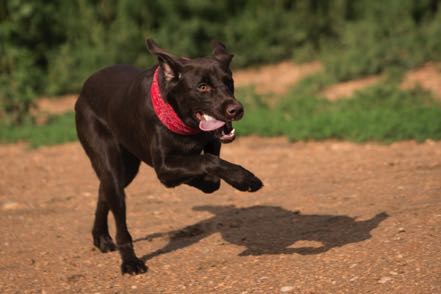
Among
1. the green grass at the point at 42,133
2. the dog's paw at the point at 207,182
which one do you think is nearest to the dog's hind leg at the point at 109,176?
the dog's paw at the point at 207,182

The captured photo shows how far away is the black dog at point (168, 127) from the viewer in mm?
5328

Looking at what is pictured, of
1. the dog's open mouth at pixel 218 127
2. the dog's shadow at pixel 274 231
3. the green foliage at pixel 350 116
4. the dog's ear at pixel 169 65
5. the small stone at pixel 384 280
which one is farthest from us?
the green foliage at pixel 350 116

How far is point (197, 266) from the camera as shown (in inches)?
227

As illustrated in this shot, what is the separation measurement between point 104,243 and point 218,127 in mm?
1873

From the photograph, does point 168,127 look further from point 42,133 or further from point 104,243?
point 42,133

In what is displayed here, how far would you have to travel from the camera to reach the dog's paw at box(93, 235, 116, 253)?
21.7 ft

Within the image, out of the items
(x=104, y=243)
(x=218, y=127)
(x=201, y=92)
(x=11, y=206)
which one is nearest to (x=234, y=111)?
(x=218, y=127)

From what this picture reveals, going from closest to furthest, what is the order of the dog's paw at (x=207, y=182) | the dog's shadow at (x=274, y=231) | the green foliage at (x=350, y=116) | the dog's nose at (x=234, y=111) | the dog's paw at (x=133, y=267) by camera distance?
1. the dog's nose at (x=234, y=111)
2. the dog's paw at (x=207, y=182)
3. the dog's paw at (x=133, y=267)
4. the dog's shadow at (x=274, y=231)
5. the green foliage at (x=350, y=116)

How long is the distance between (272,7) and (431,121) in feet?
19.5

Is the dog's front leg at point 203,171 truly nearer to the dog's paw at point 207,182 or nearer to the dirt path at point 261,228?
the dog's paw at point 207,182

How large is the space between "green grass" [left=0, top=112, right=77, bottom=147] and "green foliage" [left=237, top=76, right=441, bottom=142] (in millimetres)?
2560

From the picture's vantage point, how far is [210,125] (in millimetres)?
5332

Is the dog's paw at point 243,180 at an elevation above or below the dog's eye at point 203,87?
below

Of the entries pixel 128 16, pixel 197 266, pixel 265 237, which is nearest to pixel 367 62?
pixel 128 16
